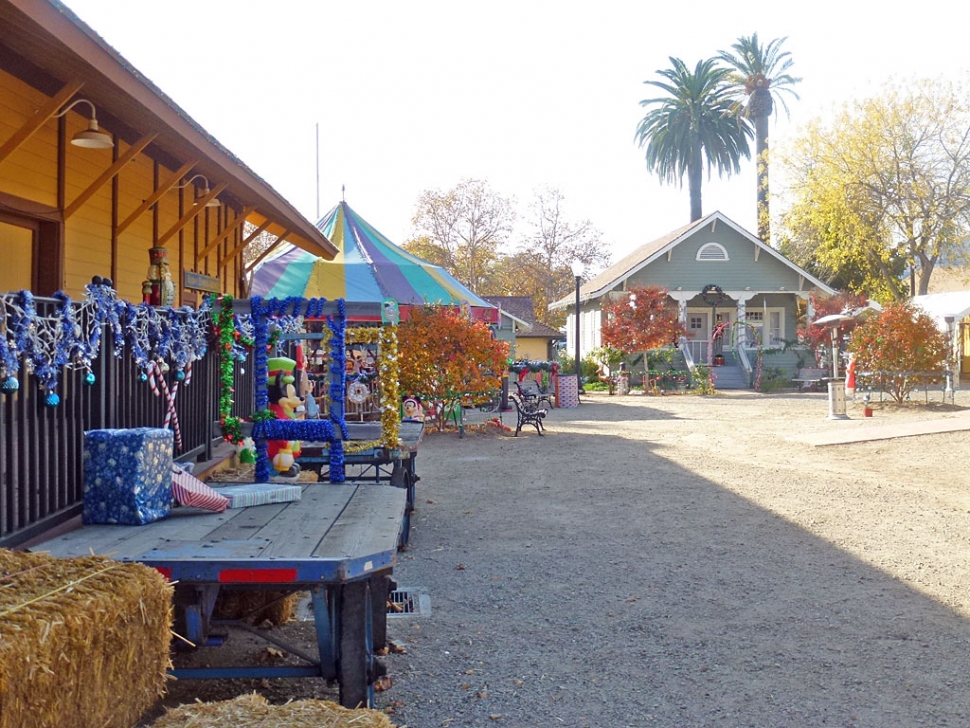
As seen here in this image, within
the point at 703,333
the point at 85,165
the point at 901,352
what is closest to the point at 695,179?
the point at 703,333

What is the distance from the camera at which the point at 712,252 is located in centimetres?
3391

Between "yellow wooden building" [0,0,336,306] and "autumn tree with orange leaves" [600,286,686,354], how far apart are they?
2088 cm

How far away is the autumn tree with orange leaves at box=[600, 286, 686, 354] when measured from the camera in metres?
30.3

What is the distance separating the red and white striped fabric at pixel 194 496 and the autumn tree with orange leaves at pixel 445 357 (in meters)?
11.0

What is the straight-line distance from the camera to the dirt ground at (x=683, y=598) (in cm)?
421

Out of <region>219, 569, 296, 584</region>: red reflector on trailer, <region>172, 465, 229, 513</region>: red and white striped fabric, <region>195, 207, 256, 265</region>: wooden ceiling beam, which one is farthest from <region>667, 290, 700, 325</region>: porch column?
<region>219, 569, 296, 584</region>: red reflector on trailer

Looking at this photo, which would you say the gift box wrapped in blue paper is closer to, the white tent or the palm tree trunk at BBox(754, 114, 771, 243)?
the white tent

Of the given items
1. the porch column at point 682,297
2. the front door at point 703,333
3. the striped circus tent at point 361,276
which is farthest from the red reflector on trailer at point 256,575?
the front door at point 703,333

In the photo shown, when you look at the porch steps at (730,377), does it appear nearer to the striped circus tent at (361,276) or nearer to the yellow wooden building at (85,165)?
the striped circus tent at (361,276)

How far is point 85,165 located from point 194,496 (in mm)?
4700

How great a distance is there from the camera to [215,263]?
1302 cm

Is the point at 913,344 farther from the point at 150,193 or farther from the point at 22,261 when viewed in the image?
the point at 22,261

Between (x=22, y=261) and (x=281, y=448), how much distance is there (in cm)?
255

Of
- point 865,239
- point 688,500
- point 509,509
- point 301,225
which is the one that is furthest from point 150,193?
point 865,239
